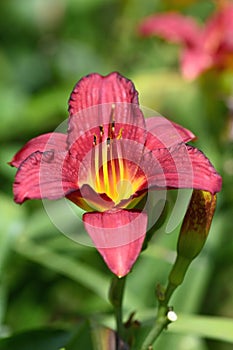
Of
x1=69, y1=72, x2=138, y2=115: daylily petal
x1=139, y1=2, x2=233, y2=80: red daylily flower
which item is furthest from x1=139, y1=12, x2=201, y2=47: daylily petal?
x1=69, y1=72, x2=138, y2=115: daylily petal

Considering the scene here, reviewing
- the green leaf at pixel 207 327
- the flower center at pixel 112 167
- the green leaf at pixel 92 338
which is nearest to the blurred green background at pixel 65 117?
the green leaf at pixel 207 327

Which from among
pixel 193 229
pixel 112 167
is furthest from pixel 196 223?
pixel 112 167

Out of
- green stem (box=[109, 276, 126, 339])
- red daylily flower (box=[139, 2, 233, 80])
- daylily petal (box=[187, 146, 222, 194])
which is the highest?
red daylily flower (box=[139, 2, 233, 80])

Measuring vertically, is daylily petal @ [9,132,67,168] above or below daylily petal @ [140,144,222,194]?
above

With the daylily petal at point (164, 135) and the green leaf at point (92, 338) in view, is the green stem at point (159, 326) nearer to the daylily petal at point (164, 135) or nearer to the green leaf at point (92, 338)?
the green leaf at point (92, 338)

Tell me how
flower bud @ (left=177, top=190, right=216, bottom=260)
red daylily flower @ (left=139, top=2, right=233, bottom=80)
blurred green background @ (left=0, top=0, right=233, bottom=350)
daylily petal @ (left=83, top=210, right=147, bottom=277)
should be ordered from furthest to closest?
Answer: 1. red daylily flower @ (left=139, top=2, right=233, bottom=80)
2. blurred green background @ (left=0, top=0, right=233, bottom=350)
3. flower bud @ (left=177, top=190, right=216, bottom=260)
4. daylily petal @ (left=83, top=210, right=147, bottom=277)

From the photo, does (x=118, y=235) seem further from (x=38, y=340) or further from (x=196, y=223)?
(x=38, y=340)

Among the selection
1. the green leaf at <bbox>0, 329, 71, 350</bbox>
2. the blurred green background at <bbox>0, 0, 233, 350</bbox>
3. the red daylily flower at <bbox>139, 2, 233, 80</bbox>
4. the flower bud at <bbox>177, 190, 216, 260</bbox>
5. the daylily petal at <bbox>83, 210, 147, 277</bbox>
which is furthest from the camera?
the red daylily flower at <bbox>139, 2, 233, 80</bbox>

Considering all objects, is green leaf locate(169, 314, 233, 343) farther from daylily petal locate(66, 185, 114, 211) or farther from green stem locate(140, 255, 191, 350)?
daylily petal locate(66, 185, 114, 211)
